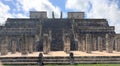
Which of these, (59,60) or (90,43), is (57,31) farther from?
(59,60)

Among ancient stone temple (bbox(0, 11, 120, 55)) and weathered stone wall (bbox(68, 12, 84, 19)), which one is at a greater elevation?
weathered stone wall (bbox(68, 12, 84, 19))

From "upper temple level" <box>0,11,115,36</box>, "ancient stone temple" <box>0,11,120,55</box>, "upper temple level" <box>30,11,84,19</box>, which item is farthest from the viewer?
"upper temple level" <box>30,11,84,19</box>

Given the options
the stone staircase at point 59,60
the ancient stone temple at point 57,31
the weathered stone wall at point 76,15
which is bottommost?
the stone staircase at point 59,60

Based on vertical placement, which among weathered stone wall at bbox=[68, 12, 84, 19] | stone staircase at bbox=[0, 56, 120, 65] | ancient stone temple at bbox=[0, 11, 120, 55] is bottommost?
stone staircase at bbox=[0, 56, 120, 65]

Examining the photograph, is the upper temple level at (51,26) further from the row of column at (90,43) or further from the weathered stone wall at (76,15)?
the weathered stone wall at (76,15)

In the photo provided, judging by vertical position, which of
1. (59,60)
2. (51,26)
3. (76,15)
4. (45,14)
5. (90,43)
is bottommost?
(59,60)

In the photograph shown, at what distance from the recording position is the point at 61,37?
46.1 m

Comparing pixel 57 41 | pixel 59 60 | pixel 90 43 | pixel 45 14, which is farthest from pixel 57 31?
pixel 59 60

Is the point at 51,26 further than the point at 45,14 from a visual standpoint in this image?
No

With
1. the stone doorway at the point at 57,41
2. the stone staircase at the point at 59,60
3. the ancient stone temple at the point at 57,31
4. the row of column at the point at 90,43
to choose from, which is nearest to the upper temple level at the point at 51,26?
the ancient stone temple at the point at 57,31

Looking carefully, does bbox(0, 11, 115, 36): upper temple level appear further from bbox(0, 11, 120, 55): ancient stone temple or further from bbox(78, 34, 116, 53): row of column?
bbox(78, 34, 116, 53): row of column

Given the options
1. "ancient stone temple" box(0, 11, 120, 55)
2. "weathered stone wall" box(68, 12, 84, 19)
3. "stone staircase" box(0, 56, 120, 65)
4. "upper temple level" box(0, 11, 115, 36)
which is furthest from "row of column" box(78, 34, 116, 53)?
"weathered stone wall" box(68, 12, 84, 19)

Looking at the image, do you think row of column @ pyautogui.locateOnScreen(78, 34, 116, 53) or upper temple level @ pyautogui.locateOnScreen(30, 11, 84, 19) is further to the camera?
upper temple level @ pyautogui.locateOnScreen(30, 11, 84, 19)

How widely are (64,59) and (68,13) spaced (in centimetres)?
3129
